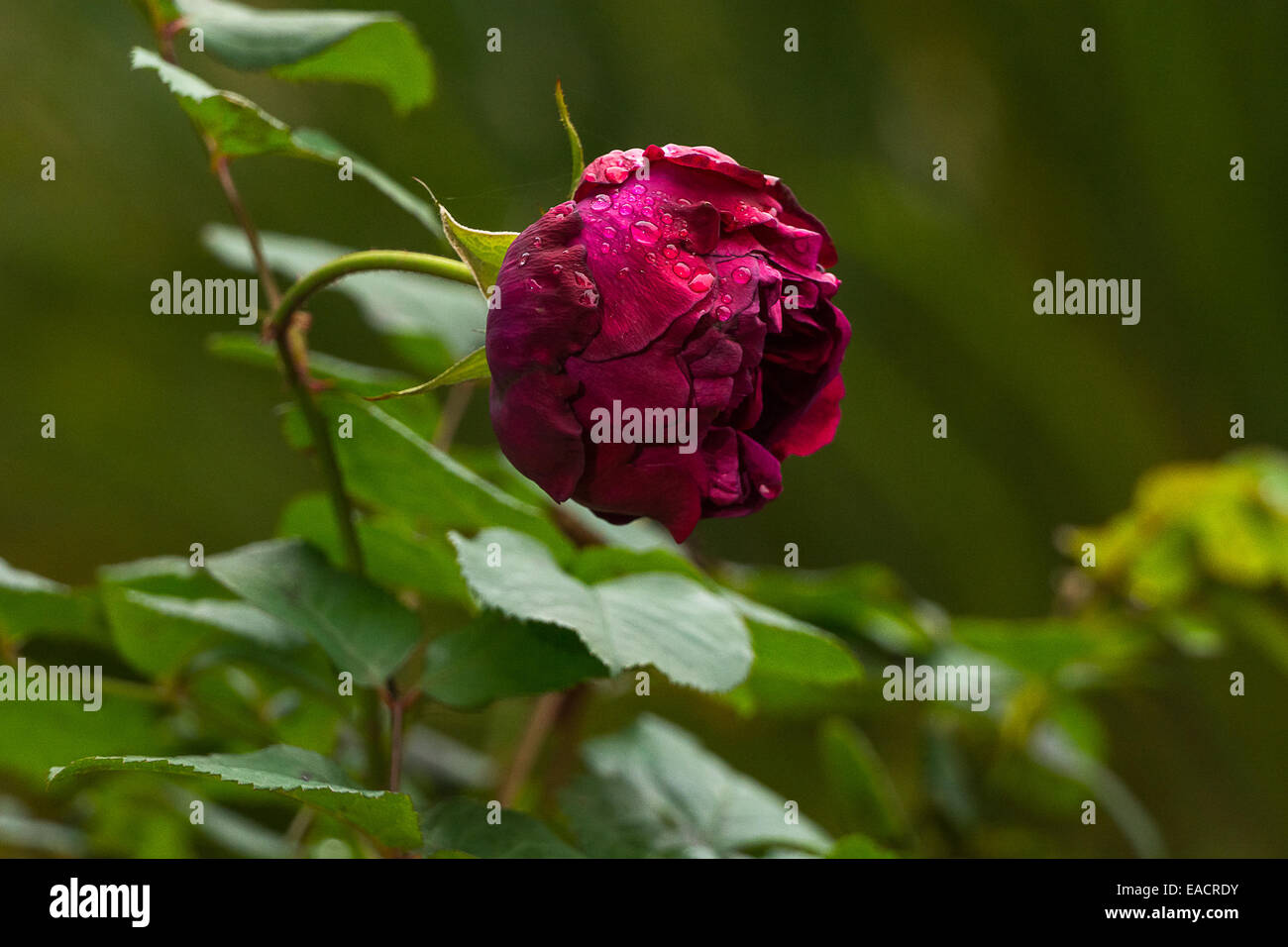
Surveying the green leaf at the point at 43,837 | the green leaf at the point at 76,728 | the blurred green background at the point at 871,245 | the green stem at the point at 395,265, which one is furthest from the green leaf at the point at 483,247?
the blurred green background at the point at 871,245

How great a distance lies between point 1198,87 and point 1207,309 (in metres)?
0.23

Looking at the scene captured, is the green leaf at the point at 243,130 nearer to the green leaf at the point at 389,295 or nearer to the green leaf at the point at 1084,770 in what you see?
the green leaf at the point at 389,295

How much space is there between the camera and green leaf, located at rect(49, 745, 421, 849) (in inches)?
8.2

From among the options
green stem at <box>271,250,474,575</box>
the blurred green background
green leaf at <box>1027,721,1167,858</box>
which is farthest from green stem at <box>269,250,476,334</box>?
the blurred green background

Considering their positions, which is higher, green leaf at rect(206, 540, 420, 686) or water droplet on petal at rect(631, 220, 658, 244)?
water droplet on petal at rect(631, 220, 658, 244)

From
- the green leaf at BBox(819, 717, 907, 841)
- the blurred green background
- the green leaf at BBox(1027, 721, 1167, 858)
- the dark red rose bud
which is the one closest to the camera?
the dark red rose bud

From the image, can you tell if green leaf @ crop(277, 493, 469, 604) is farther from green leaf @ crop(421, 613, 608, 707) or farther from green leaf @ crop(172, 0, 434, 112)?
green leaf @ crop(172, 0, 434, 112)

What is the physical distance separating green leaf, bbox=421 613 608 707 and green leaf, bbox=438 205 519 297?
9 centimetres

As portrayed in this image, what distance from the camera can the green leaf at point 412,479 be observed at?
294 mm

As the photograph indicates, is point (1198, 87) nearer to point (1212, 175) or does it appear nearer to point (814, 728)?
point (1212, 175)

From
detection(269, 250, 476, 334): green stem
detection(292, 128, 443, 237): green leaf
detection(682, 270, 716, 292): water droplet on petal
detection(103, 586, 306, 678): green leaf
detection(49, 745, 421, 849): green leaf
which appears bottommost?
detection(49, 745, 421, 849): green leaf

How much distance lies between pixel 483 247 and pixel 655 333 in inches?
2.0

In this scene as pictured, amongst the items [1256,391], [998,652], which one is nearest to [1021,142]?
[1256,391]

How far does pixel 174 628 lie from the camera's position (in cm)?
32
